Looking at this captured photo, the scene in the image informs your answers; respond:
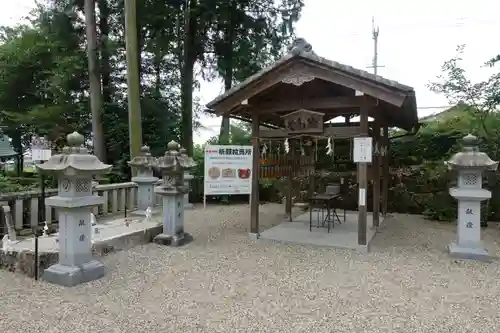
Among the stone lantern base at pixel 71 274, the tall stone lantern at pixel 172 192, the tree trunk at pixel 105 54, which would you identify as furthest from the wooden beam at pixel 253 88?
the tree trunk at pixel 105 54

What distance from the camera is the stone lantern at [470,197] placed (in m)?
5.63

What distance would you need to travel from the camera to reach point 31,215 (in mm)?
6598

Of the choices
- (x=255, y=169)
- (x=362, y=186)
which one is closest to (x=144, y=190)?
(x=255, y=169)

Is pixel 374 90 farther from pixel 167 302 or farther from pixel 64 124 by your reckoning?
pixel 64 124

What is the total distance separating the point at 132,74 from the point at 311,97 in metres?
5.06

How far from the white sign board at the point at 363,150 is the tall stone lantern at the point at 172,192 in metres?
2.78

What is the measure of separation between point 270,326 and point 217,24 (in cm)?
1145

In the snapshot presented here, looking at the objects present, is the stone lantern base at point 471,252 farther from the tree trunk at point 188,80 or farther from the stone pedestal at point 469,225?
the tree trunk at point 188,80

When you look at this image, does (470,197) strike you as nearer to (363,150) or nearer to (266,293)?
(363,150)

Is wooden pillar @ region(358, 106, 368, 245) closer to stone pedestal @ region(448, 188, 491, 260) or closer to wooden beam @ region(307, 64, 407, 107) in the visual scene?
wooden beam @ region(307, 64, 407, 107)

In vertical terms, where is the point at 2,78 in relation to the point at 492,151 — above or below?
above

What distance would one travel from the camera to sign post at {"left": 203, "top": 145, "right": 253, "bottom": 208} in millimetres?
9656

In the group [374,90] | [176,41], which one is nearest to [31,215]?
[374,90]

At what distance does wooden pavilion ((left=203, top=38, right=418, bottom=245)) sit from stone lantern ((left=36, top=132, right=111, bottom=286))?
289 cm
